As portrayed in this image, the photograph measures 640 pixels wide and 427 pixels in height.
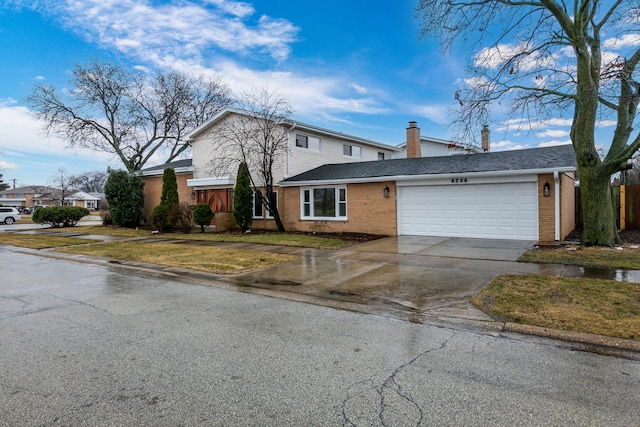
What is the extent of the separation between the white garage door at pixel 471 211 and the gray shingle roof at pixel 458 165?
64 cm

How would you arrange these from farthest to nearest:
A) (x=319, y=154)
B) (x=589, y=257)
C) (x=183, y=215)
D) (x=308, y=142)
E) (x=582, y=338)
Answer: (x=319, y=154) < (x=308, y=142) < (x=183, y=215) < (x=589, y=257) < (x=582, y=338)

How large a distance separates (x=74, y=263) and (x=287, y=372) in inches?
393

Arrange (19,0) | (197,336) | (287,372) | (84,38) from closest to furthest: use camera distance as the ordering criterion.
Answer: (287,372) < (197,336) < (19,0) < (84,38)

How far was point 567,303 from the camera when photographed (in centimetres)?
583

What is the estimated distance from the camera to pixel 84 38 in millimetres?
21578

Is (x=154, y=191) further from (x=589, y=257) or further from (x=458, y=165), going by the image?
(x=589, y=257)

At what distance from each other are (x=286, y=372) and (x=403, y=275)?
4999 mm

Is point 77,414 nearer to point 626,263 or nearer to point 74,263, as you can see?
point 74,263

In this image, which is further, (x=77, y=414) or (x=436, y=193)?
(x=436, y=193)

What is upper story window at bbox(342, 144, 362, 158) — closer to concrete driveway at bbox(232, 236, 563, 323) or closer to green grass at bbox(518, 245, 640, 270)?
concrete driveway at bbox(232, 236, 563, 323)

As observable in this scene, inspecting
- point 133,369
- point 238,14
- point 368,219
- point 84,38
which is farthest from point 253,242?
point 84,38

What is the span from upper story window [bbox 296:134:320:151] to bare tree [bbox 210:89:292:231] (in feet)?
3.70

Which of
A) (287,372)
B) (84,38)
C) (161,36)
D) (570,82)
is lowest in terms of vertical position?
(287,372)

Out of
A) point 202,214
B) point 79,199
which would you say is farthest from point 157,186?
point 79,199
